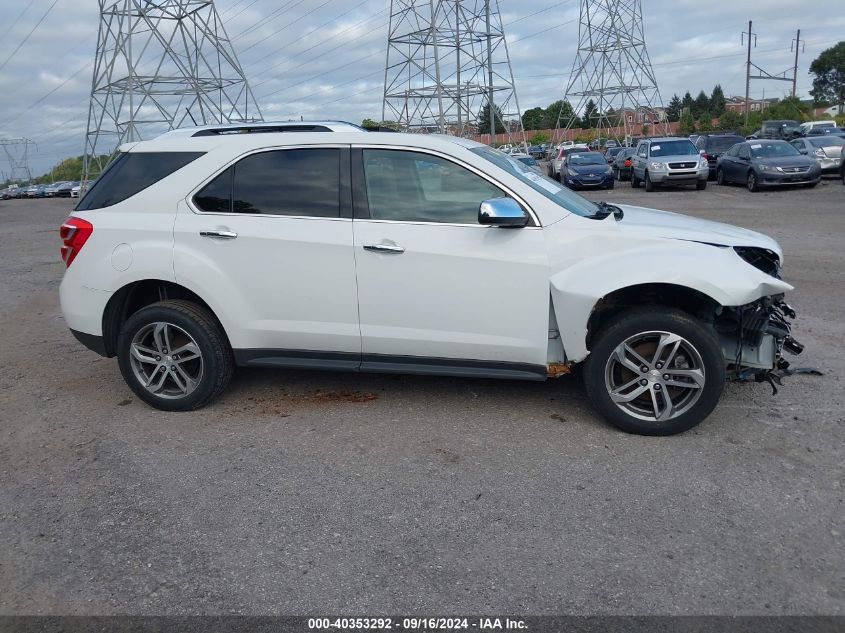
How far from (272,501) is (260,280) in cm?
154

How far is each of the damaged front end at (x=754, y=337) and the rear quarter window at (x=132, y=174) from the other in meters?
3.65

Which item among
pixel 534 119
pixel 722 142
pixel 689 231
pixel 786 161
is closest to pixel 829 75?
pixel 534 119

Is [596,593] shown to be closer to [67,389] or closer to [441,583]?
[441,583]

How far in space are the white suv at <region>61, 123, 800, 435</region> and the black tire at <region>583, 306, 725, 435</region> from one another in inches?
0.5

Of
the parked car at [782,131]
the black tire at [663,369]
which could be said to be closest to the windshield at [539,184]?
the black tire at [663,369]

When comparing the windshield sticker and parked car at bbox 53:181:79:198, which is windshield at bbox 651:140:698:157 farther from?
parked car at bbox 53:181:79:198

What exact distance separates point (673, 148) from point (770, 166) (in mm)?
3553

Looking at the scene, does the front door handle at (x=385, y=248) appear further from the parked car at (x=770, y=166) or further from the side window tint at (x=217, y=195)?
the parked car at (x=770, y=166)

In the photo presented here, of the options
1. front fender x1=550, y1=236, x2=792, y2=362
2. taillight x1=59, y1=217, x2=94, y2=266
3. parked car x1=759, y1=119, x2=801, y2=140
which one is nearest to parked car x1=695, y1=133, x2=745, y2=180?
parked car x1=759, y1=119, x2=801, y2=140

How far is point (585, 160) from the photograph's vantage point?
27.7 m

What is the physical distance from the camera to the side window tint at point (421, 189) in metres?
4.52

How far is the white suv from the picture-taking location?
4309 mm

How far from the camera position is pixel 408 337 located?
4570mm

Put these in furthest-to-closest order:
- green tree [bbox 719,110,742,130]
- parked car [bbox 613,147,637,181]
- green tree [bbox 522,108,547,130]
Result: green tree [bbox 522,108,547,130] < green tree [bbox 719,110,742,130] < parked car [bbox 613,147,637,181]
